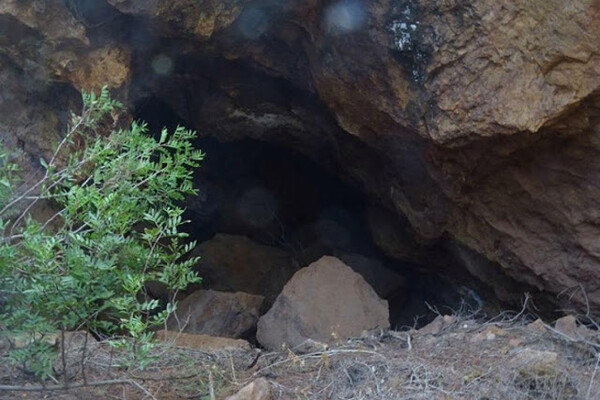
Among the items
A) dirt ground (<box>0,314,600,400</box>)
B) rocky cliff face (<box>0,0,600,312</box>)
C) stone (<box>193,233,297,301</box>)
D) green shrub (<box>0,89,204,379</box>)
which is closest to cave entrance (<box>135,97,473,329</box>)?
stone (<box>193,233,297,301</box>)

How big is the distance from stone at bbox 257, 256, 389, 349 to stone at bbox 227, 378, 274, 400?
1241 millimetres

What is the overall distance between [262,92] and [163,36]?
0.93 m

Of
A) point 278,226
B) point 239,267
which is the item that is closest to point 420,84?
point 239,267

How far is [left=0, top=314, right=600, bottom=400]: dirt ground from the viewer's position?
3.05 m

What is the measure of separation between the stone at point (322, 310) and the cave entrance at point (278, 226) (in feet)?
3.04

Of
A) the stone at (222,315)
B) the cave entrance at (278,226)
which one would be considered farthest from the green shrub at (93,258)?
the cave entrance at (278,226)

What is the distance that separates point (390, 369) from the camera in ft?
10.9

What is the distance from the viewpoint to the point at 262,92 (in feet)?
16.4

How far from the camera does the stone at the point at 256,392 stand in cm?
303

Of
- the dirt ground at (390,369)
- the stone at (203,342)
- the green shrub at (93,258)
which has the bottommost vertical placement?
the stone at (203,342)

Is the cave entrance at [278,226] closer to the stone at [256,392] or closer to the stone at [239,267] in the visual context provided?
the stone at [239,267]

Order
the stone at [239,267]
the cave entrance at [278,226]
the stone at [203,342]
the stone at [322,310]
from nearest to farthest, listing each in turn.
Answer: the stone at [203,342] → the stone at [322,310] → the cave entrance at [278,226] → the stone at [239,267]

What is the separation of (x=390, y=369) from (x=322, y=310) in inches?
48.9

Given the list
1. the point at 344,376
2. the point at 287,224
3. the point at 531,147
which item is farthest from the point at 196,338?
the point at 287,224
